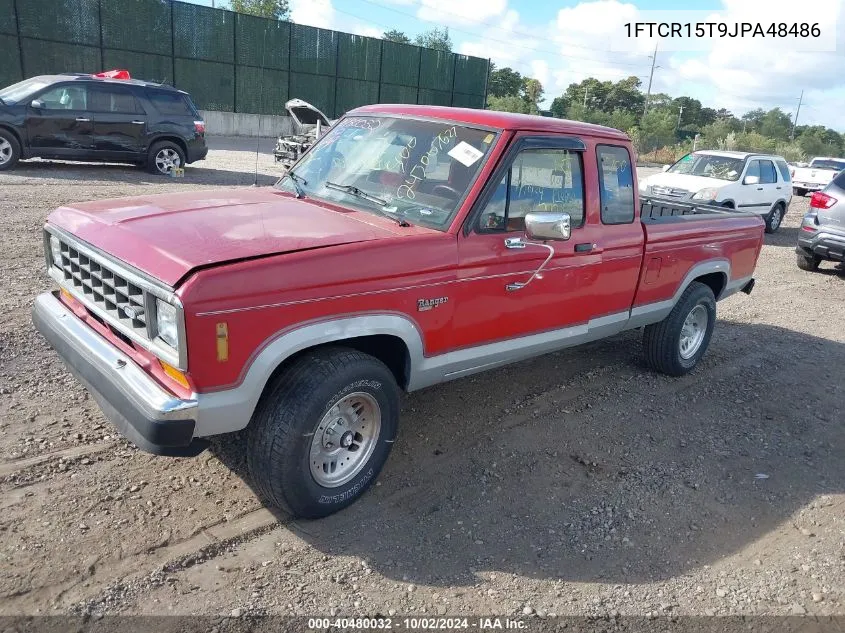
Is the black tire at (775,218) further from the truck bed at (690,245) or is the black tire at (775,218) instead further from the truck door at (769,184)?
the truck bed at (690,245)

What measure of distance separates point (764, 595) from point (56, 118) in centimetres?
1397

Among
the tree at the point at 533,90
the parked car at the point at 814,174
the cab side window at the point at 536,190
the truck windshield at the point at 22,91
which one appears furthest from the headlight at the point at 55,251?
the tree at the point at 533,90

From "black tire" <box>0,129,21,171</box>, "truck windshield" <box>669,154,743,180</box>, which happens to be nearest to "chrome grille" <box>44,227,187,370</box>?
"black tire" <box>0,129,21,171</box>

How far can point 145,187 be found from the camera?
1236 centimetres

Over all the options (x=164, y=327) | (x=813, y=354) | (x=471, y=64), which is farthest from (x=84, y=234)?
(x=471, y=64)

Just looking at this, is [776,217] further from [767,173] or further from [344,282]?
[344,282]

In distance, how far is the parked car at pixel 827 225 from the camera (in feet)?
33.1

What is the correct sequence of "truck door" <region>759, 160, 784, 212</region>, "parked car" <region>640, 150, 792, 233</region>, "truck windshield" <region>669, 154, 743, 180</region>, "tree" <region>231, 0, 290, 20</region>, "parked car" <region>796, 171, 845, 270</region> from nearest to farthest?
"parked car" <region>796, 171, 845, 270</region>
"parked car" <region>640, 150, 792, 233</region>
"truck windshield" <region>669, 154, 743, 180</region>
"truck door" <region>759, 160, 784, 212</region>
"tree" <region>231, 0, 290, 20</region>

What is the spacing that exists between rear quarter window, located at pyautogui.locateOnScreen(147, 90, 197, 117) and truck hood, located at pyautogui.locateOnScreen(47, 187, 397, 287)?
1125cm

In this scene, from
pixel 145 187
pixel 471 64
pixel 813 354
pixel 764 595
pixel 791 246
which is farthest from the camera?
pixel 471 64

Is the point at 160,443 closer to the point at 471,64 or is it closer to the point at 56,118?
the point at 56,118

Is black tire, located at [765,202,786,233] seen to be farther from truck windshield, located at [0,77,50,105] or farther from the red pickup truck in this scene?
truck windshield, located at [0,77,50,105]

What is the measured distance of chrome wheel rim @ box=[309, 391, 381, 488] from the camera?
3.45 metres

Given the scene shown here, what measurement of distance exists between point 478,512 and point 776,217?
46.3 feet
